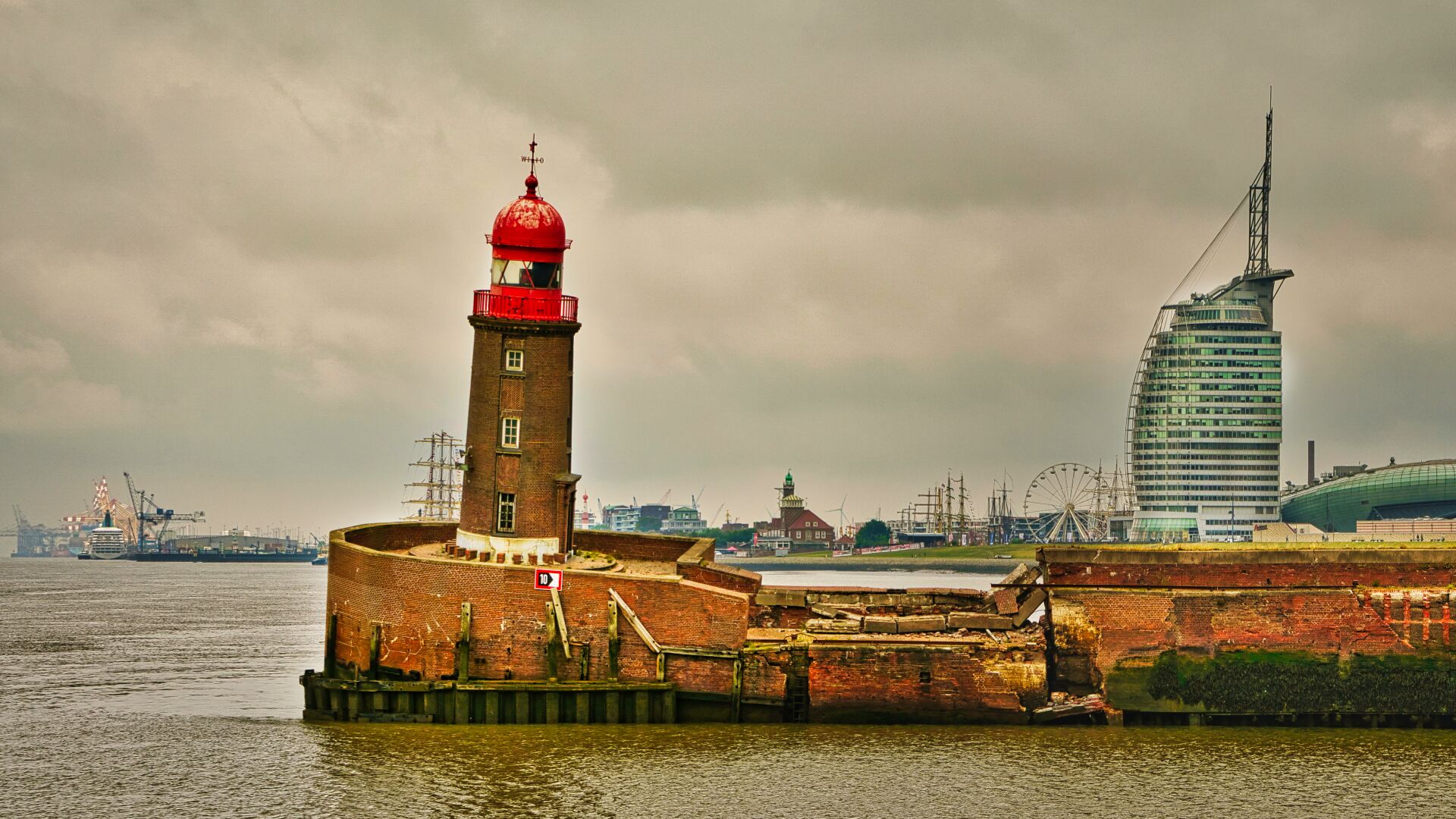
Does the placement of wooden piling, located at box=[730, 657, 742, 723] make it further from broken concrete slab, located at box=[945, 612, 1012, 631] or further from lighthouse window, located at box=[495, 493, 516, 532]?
lighthouse window, located at box=[495, 493, 516, 532]

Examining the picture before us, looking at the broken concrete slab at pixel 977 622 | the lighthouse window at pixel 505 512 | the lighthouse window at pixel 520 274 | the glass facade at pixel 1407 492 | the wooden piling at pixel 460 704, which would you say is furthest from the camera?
the glass facade at pixel 1407 492

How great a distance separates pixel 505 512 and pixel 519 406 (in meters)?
2.68

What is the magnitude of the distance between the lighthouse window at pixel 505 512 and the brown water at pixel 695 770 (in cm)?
591

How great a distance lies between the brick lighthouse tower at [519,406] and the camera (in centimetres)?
3706

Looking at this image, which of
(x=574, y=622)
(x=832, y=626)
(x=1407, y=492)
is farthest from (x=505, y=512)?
(x=1407, y=492)

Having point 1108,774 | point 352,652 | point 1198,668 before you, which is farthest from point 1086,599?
point 352,652

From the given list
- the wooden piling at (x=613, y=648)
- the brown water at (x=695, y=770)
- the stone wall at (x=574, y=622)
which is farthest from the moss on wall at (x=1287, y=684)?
the wooden piling at (x=613, y=648)

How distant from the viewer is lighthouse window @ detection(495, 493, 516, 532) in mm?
37031

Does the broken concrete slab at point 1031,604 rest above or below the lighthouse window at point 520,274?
below

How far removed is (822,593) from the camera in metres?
39.6

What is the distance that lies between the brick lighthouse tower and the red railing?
19 mm

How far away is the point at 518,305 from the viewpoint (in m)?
37.4

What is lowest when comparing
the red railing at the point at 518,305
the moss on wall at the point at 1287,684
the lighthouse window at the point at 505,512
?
the moss on wall at the point at 1287,684

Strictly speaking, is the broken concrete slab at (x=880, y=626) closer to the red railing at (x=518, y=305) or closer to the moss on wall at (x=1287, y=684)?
the moss on wall at (x=1287, y=684)
